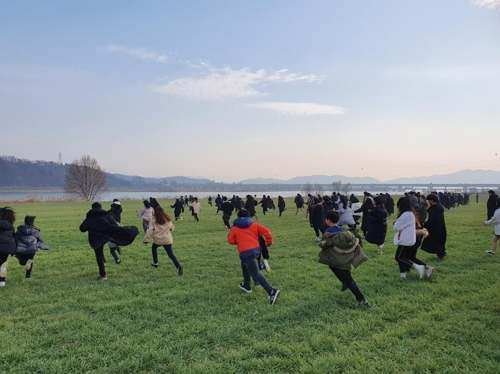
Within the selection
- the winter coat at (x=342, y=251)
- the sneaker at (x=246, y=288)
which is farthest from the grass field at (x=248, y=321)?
the winter coat at (x=342, y=251)

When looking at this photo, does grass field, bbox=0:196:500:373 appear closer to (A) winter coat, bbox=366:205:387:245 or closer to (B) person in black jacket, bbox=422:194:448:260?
(B) person in black jacket, bbox=422:194:448:260

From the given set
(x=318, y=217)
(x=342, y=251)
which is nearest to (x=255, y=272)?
(x=342, y=251)

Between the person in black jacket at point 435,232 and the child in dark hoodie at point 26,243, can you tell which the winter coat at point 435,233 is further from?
the child in dark hoodie at point 26,243

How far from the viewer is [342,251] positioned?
634cm

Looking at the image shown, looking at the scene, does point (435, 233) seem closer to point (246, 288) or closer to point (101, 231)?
point (246, 288)

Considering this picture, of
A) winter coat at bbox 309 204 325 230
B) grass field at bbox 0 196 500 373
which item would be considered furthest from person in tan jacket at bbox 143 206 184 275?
winter coat at bbox 309 204 325 230

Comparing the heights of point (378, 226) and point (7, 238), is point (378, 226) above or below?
below

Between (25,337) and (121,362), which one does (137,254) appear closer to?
(25,337)

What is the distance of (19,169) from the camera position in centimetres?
19988

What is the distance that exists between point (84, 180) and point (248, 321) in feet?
269

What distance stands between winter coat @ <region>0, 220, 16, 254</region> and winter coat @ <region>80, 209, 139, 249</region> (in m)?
1.50

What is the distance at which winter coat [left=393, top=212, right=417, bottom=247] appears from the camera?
26.1 ft

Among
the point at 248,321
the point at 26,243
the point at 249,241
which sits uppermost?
the point at 249,241

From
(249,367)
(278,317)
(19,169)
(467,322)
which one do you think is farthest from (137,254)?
(19,169)
